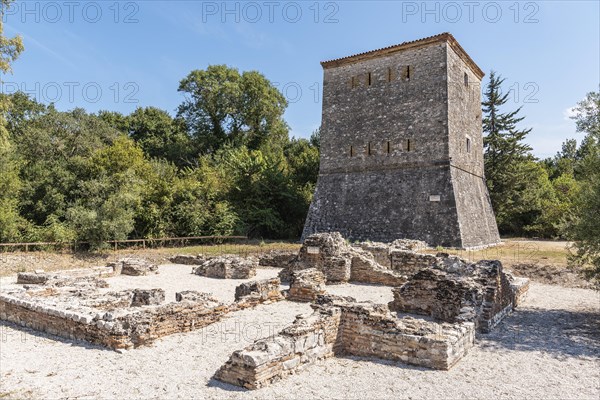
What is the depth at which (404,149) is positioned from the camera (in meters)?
22.2

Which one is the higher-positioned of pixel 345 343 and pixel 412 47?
pixel 412 47

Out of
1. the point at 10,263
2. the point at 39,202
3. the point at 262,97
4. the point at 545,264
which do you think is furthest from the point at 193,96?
the point at 545,264

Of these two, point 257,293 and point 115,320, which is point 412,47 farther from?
point 115,320

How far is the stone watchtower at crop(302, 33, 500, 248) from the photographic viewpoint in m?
20.9

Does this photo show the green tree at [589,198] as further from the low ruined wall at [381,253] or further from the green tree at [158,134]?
the green tree at [158,134]

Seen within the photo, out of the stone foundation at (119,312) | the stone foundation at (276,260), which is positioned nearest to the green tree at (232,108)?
the stone foundation at (276,260)

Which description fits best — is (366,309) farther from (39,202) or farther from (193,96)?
(193,96)

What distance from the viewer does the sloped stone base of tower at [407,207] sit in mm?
20250

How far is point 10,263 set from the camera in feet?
54.6

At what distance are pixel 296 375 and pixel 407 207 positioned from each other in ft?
55.6

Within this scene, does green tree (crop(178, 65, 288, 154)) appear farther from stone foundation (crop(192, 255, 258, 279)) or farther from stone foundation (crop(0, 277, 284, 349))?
stone foundation (crop(0, 277, 284, 349))

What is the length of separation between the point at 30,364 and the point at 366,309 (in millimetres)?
5408

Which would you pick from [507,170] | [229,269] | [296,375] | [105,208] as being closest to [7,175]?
[105,208]

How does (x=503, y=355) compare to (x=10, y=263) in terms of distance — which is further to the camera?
(x=10, y=263)
